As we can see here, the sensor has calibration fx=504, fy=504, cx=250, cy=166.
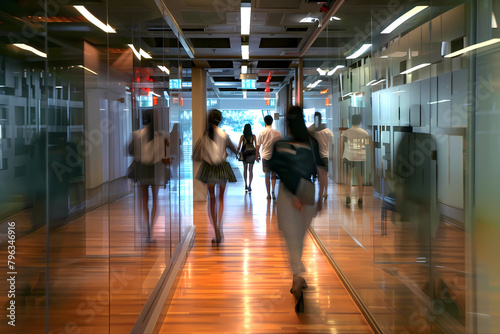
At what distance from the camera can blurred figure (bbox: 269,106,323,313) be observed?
4297mm

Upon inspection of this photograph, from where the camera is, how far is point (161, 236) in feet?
14.2

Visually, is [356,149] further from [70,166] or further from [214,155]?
[70,166]

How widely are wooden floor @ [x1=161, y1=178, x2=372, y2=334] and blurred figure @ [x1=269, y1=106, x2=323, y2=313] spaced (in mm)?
246

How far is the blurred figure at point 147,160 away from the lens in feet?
10.8

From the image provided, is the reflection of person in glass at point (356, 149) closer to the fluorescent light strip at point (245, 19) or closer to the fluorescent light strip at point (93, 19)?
the fluorescent light strip at point (93, 19)

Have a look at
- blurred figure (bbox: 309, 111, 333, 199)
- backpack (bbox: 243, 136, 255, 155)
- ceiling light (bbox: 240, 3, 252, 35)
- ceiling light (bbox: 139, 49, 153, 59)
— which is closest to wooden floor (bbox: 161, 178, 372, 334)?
blurred figure (bbox: 309, 111, 333, 199)

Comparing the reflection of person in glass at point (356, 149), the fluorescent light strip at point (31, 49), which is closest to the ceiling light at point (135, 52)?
the fluorescent light strip at point (31, 49)

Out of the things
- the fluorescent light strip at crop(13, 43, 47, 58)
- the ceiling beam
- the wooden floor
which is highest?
the ceiling beam

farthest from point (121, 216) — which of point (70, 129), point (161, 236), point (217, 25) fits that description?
point (217, 25)

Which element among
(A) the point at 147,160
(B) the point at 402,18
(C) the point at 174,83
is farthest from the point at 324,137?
(B) the point at 402,18

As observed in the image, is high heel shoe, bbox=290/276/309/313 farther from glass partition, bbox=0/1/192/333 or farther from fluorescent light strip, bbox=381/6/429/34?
fluorescent light strip, bbox=381/6/429/34

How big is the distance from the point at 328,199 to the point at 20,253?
485cm

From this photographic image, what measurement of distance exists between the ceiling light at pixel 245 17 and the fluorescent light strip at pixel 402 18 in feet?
11.6

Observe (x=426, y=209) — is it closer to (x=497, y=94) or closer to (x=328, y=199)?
(x=497, y=94)
